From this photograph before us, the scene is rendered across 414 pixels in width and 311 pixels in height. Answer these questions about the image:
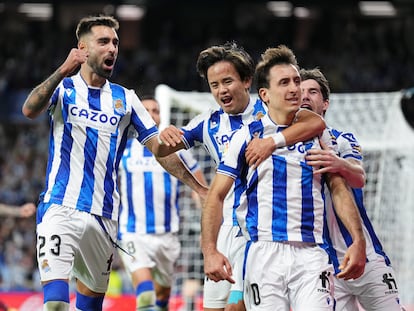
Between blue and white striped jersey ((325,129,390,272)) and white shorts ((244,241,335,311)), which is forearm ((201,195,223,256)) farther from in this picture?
blue and white striped jersey ((325,129,390,272))

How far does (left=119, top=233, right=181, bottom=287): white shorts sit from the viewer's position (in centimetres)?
853

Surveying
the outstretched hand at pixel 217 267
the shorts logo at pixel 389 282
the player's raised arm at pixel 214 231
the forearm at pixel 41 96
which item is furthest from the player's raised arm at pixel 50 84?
the shorts logo at pixel 389 282

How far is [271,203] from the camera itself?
4.88m

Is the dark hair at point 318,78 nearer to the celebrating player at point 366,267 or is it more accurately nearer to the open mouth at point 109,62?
the celebrating player at point 366,267

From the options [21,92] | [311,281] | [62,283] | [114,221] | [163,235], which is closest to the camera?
[311,281]

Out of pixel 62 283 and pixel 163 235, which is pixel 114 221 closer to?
pixel 62 283

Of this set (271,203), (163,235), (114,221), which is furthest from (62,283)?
(163,235)

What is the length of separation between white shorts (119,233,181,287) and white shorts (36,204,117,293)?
253 cm

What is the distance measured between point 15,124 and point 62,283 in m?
17.2

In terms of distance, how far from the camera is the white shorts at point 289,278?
4.73m

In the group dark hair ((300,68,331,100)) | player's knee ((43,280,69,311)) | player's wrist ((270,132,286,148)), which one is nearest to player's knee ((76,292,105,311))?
player's knee ((43,280,69,311))

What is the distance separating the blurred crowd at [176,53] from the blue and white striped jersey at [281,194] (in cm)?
1492

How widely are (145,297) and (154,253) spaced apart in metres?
0.56

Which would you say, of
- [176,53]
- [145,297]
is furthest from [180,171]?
[176,53]
